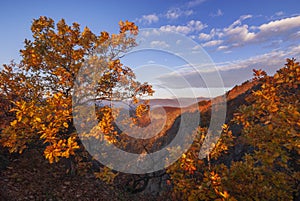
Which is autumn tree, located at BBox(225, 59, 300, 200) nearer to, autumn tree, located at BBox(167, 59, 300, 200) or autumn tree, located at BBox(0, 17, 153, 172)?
autumn tree, located at BBox(167, 59, 300, 200)

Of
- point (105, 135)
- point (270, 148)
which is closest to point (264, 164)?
point (270, 148)

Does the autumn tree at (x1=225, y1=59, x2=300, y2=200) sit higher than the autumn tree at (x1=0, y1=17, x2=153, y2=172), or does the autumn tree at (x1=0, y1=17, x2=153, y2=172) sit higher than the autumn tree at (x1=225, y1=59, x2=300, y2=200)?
the autumn tree at (x1=0, y1=17, x2=153, y2=172)

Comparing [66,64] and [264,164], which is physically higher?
[66,64]

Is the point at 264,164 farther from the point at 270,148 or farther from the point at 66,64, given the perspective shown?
the point at 66,64

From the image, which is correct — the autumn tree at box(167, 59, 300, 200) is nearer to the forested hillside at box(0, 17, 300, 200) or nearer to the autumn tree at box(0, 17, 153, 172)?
the forested hillside at box(0, 17, 300, 200)

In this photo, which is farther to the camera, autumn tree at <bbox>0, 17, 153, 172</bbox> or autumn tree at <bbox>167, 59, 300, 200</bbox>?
autumn tree at <bbox>0, 17, 153, 172</bbox>

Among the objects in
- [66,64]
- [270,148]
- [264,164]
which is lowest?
[264,164]

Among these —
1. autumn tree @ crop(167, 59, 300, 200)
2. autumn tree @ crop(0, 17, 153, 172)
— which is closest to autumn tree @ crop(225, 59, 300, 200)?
autumn tree @ crop(167, 59, 300, 200)

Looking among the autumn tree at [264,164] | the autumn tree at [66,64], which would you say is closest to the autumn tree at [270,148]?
the autumn tree at [264,164]

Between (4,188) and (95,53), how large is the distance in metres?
7.43

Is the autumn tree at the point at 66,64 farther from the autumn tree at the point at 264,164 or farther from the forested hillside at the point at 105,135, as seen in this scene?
the autumn tree at the point at 264,164

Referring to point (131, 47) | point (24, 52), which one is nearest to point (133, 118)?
point (131, 47)

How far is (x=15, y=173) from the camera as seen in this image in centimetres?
1122

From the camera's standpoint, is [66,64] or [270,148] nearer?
[270,148]
